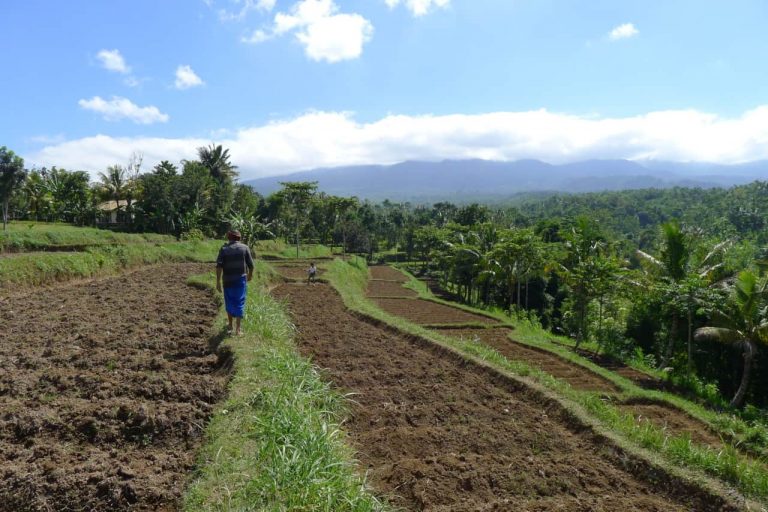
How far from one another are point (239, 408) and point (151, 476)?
130 centimetres

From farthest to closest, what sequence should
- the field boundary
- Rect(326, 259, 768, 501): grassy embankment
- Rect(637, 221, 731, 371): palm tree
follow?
Rect(637, 221, 731, 371): palm tree < Rect(326, 259, 768, 501): grassy embankment < the field boundary

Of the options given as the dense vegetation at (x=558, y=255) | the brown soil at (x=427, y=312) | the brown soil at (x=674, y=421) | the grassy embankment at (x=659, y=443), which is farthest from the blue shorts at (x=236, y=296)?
the dense vegetation at (x=558, y=255)

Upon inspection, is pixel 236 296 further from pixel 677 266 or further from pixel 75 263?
pixel 677 266

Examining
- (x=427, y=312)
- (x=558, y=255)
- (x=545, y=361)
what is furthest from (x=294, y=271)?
(x=545, y=361)

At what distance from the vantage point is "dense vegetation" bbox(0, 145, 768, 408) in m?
16.2

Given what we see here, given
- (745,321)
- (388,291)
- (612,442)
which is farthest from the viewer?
(388,291)

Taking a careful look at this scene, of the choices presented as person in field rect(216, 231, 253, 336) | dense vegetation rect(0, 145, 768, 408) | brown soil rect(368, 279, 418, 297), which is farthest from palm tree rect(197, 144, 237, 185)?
person in field rect(216, 231, 253, 336)

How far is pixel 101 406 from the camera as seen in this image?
16.4ft

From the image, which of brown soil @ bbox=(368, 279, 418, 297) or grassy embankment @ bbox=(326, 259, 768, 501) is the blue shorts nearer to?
grassy embankment @ bbox=(326, 259, 768, 501)

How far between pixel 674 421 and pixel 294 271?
20.5 meters

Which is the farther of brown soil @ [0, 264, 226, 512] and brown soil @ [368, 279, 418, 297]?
brown soil @ [368, 279, 418, 297]

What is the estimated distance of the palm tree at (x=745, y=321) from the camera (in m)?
14.3

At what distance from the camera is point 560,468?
18.3 ft

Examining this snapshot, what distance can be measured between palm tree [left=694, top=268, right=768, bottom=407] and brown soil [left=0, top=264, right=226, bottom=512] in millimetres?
15533
